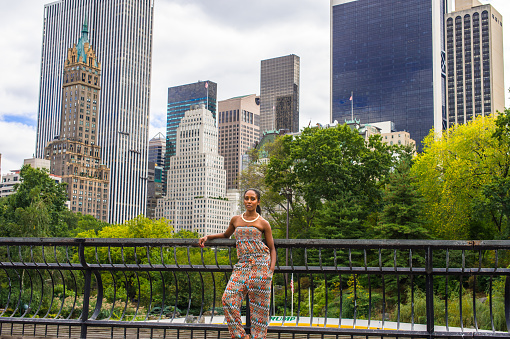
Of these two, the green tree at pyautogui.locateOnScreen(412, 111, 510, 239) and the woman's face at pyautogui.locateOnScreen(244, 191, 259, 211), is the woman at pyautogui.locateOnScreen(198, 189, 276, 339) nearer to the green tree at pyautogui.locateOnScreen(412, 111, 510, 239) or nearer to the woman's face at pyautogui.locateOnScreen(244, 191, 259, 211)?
the woman's face at pyautogui.locateOnScreen(244, 191, 259, 211)

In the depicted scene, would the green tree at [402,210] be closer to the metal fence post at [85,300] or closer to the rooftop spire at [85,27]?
the metal fence post at [85,300]

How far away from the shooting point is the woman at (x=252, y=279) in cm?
619

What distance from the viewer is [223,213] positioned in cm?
19950

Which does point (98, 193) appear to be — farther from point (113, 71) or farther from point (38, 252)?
point (38, 252)

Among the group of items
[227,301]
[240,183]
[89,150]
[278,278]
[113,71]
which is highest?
[113,71]

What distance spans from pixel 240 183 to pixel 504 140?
103 ft

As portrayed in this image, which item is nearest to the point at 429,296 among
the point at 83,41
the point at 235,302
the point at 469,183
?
the point at 235,302

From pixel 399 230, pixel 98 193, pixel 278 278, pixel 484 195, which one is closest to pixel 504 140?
pixel 484 195

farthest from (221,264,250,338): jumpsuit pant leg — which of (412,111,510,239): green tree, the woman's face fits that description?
(412,111,510,239): green tree

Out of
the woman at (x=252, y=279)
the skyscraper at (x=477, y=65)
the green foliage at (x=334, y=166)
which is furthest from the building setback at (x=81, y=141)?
the woman at (x=252, y=279)

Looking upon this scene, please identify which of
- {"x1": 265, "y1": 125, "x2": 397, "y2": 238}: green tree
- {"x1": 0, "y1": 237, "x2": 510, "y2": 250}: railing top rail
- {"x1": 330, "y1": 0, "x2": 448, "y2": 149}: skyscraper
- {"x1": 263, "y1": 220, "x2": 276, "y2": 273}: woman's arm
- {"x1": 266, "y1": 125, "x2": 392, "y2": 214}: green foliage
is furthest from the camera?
{"x1": 330, "y1": 0, "x2": 448, "y2": 149}: skyscraper

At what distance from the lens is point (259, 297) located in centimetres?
628

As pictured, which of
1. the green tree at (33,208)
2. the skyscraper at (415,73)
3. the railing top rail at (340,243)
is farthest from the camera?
the skyscraper at (415,73)

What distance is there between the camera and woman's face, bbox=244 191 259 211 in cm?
653
